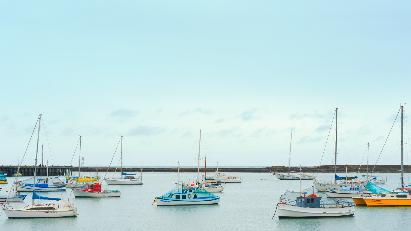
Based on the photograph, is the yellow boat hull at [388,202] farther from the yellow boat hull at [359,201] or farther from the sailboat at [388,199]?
the yellow boat hull at [359,201]

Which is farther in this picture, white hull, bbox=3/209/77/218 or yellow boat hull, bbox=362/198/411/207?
yellow boat hull, bbox=362/198/411/207

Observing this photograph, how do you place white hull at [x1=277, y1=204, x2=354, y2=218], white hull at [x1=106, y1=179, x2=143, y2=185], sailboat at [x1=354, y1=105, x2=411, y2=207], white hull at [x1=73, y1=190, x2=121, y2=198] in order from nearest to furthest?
white hull at [x1=277, y1=204, x2=354, y2=218], sailboat at [x1=354, y1=105, x2=411, y2=207], white hull at [x1=73, y1=190, x2=121, y2=198], white hull at [x1=106, y1=179, x2=143, y2=185]

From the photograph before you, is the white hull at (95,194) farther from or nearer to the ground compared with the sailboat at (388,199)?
nearer to the ground

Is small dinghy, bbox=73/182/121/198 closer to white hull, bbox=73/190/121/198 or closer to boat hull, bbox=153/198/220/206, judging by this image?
white hull, bbox=73/190/121/198

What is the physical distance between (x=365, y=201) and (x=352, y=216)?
31.8 ft

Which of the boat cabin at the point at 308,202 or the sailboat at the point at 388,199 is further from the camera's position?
the sailboat at the point at 388,199

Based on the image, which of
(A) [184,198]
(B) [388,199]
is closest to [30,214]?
(A) [184,198]

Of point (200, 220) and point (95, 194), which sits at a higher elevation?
point (95, 194)

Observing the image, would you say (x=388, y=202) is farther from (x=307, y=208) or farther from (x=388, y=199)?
(x=307, y=208)

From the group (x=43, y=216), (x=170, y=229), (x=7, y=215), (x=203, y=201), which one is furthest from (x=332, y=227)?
(x=7, y=215)

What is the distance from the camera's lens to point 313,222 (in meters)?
51.2

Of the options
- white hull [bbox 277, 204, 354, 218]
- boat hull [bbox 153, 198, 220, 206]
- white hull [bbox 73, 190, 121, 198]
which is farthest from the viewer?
white hull [bbox 73, 190, 121, 198]

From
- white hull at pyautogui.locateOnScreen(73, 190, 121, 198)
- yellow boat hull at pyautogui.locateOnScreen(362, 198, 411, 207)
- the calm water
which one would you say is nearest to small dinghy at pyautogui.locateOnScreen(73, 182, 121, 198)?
white hull at pyautogui.locateOnScreen(73, 190, 121, 198)

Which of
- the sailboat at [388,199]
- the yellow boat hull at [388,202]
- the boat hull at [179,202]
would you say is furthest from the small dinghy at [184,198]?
the yellow boat hull at [388,202]
